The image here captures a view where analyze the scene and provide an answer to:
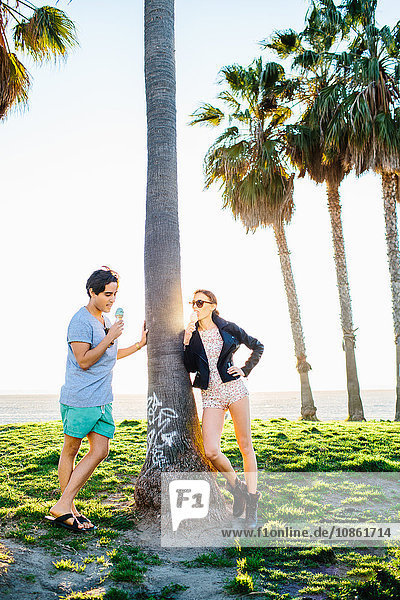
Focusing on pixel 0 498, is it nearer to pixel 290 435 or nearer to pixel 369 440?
pixel 290 435

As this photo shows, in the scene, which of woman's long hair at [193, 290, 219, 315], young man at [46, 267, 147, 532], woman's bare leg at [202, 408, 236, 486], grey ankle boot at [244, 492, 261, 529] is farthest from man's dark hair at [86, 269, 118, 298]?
grey ankle boot at [244, 492, 261, 529]

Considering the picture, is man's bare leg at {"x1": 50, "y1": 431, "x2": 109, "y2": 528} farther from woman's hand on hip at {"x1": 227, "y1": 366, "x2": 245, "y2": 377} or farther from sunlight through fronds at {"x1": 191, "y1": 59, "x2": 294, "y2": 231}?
sunlight through fronds at {"x1": 191, "y1": 59, "x2": 294, "y2": 231}

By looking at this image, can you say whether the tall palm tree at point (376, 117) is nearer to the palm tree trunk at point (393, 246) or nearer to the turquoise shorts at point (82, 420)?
the palm tree trunk at point (393, 246)

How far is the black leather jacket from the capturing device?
14.2ft

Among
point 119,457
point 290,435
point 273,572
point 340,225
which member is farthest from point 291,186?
point 273,572

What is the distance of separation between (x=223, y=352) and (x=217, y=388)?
0.34 m

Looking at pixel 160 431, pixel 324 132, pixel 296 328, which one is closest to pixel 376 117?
pixel 324 132

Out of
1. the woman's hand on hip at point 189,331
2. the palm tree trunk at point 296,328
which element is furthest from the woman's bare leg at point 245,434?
the palm tree trunk at point 296,328

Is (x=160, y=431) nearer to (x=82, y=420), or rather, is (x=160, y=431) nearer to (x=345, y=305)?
(x=82, y=420)

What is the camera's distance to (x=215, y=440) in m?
4.18

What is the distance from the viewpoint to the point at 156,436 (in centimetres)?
455

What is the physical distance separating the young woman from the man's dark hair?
87cm

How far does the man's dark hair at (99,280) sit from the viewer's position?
4109mm

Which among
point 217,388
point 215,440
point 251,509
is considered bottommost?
point 251,509
